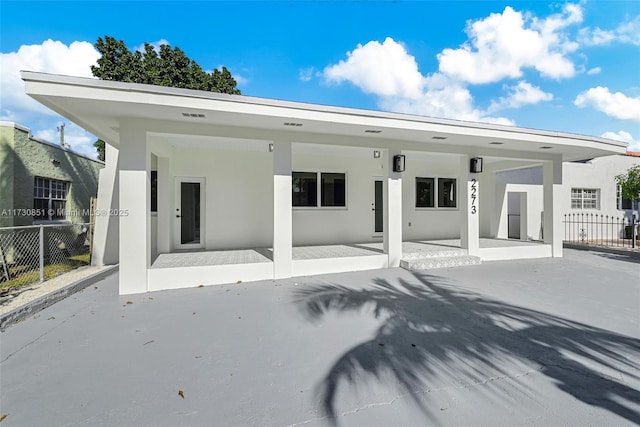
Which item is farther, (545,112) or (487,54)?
(487,54)

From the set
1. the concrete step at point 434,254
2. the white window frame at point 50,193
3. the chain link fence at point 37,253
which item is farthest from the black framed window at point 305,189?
the white window frame at point 50,193

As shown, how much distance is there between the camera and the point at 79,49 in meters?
15.5

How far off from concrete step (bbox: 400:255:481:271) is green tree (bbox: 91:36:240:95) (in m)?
17.5

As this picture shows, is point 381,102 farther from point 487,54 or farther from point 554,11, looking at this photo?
point 554,11

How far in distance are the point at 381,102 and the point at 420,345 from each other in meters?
18.1

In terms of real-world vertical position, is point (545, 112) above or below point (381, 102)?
below

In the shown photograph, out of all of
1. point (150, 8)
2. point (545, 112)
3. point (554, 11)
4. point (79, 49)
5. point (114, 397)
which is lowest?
point (114, 397)

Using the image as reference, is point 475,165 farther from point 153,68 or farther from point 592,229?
point 153,68

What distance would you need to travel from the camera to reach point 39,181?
31.9 feet

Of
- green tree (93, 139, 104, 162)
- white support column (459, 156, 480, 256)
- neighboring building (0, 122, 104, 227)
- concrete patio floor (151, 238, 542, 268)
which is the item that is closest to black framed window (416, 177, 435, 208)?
concrete patio floor (151, 238, 542, 268)

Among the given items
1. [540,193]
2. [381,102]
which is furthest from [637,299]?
[381,102]

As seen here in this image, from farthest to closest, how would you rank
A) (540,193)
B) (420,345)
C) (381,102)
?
(381,102)
(540,193)
(420,345)

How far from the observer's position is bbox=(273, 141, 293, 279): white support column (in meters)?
6.21

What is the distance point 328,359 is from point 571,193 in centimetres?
1712
